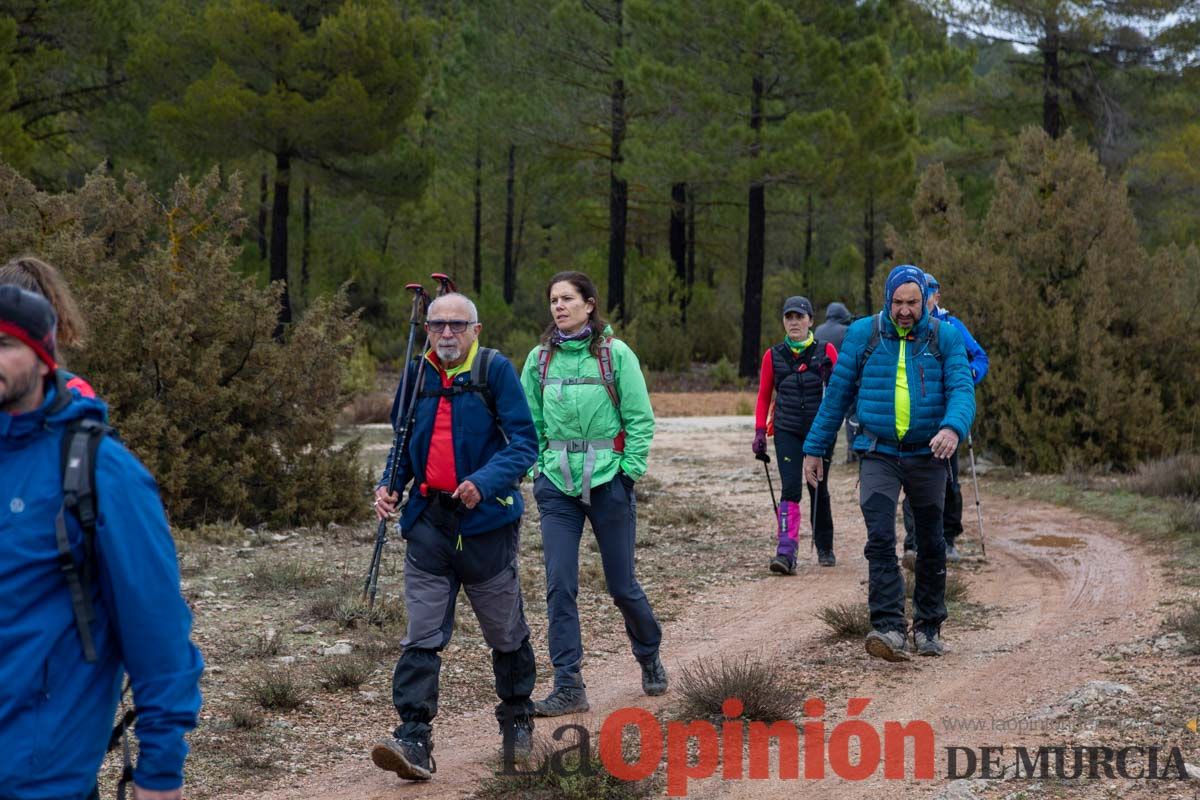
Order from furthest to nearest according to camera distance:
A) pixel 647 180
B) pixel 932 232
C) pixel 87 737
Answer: pixel 647 180 < pixel 932 232 < pixel 87 737

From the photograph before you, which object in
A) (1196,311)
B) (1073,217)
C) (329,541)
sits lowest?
(329,541)

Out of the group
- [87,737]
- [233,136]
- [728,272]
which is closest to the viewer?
[87,737]

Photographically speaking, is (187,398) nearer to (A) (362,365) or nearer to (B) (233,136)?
(A) (362,365)

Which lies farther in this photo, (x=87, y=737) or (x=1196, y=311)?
(x=1196, y=311)

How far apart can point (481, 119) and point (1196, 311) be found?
21.4m

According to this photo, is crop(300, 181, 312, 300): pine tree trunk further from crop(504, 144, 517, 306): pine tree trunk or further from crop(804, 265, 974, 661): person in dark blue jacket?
crop(804, 265, 974, 661): person in dark blue jacket

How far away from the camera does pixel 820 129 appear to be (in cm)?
2812

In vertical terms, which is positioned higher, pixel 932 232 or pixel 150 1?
pixel 150 1

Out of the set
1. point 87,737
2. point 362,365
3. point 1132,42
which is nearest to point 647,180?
point 362,365

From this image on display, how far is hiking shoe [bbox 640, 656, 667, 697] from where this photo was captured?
22.4 feet

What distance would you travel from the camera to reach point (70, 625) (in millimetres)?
2744

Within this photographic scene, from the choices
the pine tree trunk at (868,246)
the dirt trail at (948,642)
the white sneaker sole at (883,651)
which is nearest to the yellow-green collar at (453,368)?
the dirt trail at (948,642)

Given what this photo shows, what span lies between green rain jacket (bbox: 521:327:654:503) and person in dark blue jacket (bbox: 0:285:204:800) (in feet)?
12.1

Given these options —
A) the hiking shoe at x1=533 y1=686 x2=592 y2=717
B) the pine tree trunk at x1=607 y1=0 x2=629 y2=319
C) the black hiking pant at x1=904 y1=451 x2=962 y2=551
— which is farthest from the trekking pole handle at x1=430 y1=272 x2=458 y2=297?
the pine tree trunk at x1=607 y1=0 x2=629 y2=319
